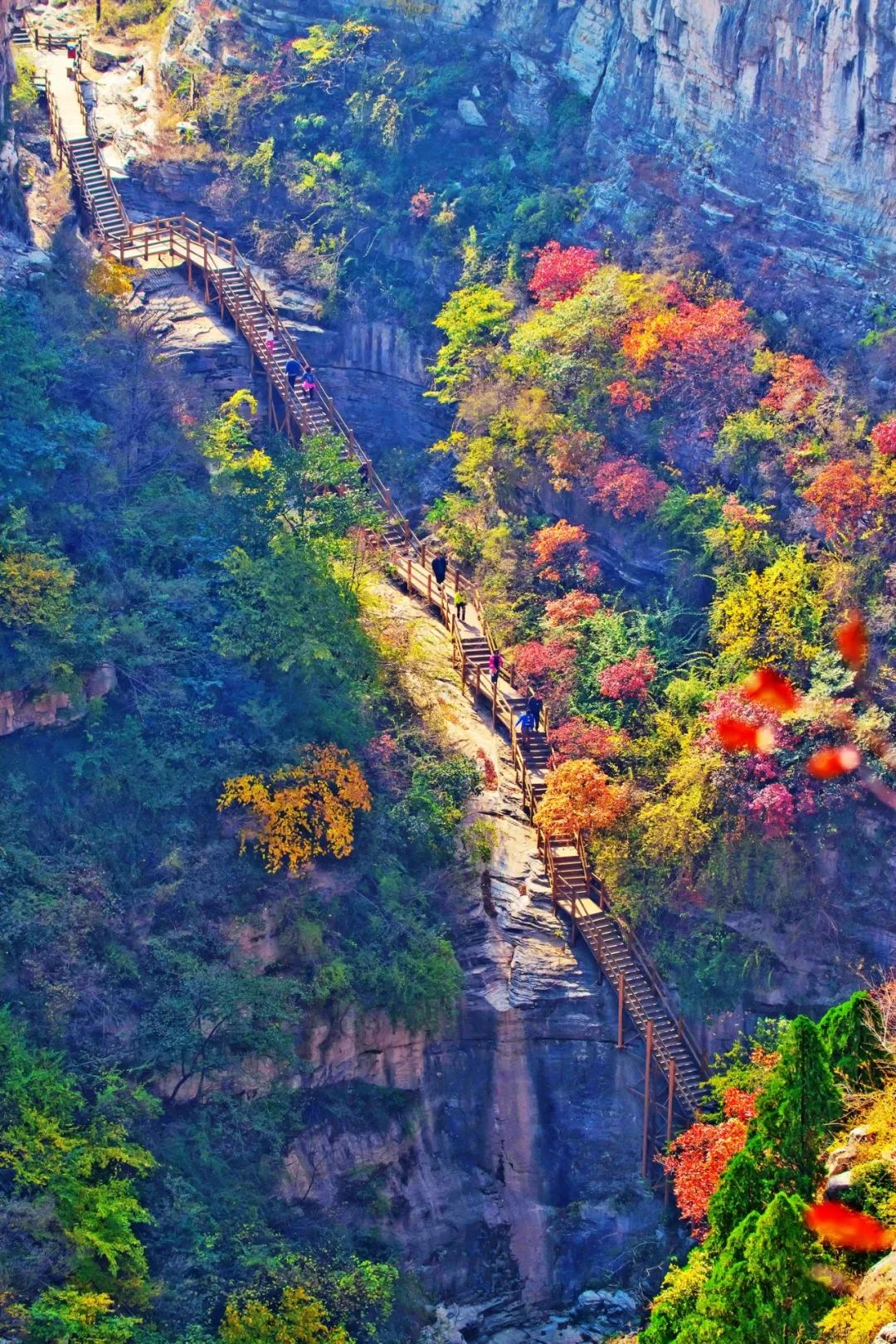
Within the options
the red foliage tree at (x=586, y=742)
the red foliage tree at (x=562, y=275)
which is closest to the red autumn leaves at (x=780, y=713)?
the red foliage tree at (x=586, y=742)

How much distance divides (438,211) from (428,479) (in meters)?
7.03

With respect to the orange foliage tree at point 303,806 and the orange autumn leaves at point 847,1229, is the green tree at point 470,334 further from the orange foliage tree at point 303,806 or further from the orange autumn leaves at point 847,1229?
the orange autumn leaves at point 847,1229

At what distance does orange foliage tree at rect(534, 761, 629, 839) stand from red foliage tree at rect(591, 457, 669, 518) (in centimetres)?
613

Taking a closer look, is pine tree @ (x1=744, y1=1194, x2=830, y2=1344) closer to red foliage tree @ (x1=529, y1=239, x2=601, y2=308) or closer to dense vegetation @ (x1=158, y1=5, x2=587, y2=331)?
red foliage tree @ (x1=529, y1=239, x2=601, y2=308)

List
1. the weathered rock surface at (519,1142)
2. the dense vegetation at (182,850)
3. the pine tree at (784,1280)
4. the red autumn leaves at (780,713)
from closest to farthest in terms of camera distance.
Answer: the pine tree at (784,1280), the dense vegetation at (182,850), the weathered rock surface at (519,1142), the red autumn leaves at (780,713)

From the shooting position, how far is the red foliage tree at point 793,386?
38781 mm

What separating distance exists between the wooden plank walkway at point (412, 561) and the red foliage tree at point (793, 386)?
7284 millimetres

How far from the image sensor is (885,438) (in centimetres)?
3697

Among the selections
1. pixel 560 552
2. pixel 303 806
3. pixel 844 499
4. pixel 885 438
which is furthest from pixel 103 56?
pixel 303 806

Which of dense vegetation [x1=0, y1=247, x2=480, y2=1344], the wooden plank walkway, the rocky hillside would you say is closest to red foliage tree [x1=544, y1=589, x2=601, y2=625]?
the wooden plank walkway

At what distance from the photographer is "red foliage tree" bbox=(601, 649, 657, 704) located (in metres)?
37.0

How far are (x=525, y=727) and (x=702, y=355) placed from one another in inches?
347

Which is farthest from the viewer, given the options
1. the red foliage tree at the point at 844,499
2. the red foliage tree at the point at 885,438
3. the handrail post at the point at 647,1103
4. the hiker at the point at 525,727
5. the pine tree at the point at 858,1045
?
the hiker at the point at 525,727

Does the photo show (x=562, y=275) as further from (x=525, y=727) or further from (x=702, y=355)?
(x=525, y=727)
